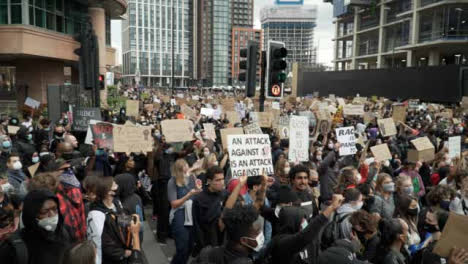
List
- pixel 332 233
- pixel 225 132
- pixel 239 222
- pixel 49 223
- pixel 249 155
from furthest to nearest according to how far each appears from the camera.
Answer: pixel 225 132, pixel 249 155, pixel 332 233, pixel 49 223, pixel 239 222

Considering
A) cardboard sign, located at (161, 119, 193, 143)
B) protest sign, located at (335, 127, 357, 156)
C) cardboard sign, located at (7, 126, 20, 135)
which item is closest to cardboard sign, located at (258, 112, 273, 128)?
cardboard sign, located at (161, 119, 193, 143)

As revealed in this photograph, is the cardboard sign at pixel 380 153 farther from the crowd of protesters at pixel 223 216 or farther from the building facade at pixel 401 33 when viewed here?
the building facade at pixel 401 33

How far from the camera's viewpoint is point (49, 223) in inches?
118

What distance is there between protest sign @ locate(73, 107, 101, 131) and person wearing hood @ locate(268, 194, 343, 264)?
6.50 metres

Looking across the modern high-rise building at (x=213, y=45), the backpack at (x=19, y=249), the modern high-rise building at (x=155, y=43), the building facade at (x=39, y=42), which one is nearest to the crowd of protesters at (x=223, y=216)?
the backpack at (x=19, y=249)

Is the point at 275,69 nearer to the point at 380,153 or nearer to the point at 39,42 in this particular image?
the point at 380,153

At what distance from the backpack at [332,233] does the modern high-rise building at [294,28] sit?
13478 centimetres

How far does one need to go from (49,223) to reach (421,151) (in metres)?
7.09

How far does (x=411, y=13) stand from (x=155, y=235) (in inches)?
2008

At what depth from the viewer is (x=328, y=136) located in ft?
34.3

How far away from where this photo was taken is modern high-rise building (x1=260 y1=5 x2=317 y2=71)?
138375 mm

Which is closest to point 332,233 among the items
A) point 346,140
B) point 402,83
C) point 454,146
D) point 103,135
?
point 346,140

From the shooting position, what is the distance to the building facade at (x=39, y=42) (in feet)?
68.5

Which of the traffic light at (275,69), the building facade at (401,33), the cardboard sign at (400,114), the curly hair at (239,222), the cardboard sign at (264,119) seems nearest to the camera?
the curly hair at (239,222)
